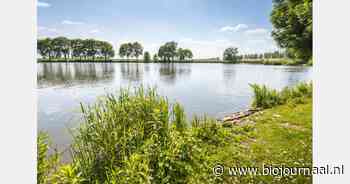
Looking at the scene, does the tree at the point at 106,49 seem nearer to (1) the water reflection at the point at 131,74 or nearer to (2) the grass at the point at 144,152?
(1) the water reflection at the point at 131,74

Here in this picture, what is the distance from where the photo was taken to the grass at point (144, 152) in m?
2.03

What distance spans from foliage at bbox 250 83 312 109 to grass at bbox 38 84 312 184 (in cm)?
342

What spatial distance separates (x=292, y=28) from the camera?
21.6 ft

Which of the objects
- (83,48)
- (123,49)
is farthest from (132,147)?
(83,48)

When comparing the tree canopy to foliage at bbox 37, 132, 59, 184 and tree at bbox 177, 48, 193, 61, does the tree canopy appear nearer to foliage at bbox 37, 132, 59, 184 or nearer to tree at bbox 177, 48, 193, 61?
tree at bbox 177, 48, 193, 61

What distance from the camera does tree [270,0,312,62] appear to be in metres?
5.95

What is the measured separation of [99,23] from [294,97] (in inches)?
270

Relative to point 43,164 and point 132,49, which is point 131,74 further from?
point 43,164

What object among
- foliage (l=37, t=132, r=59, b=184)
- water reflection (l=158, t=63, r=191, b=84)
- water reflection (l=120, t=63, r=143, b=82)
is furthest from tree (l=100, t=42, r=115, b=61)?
foliage (l=37, t=132, r=59, b=184)

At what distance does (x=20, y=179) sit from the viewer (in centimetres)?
187
